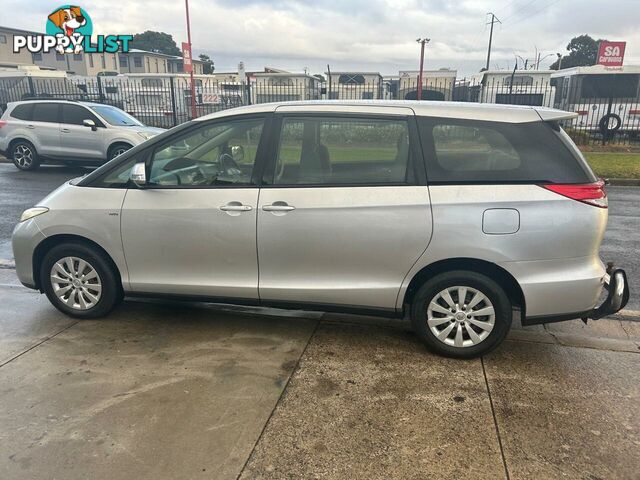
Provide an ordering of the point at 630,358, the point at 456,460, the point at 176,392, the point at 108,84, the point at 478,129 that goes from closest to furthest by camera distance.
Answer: the point at 456,460
the point at 176,392
the point at 478,129
the point at 630,358
the point at 108,84

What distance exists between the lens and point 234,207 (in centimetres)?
356

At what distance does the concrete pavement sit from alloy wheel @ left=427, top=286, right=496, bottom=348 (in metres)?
0.19

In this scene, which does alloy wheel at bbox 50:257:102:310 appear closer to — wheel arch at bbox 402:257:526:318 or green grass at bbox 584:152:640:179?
wheel arch at bbox 402:257:526:318

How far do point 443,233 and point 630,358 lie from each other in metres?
1.75

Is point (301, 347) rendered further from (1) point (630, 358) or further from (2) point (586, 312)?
(1) point (630, 358)

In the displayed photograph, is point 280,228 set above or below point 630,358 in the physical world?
above

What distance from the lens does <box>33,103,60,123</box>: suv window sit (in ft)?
37.8

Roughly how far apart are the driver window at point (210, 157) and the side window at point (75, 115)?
8.56m

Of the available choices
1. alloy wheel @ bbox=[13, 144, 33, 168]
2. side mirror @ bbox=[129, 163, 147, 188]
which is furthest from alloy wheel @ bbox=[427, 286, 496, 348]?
alloy wheel @ bbox=[13, 144, 33, 168]

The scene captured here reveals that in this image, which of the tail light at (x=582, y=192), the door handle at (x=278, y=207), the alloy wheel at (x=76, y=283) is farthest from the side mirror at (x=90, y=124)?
the tail light at (x=582, y=192)

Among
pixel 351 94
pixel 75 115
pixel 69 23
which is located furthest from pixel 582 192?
pixel 69 23

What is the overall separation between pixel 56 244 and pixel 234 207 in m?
1.58

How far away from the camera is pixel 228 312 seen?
434 centimetres

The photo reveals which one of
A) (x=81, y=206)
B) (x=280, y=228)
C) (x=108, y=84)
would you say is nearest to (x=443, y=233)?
(x=280, y=228)
